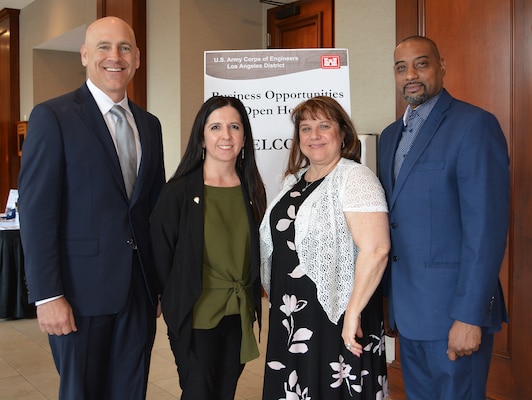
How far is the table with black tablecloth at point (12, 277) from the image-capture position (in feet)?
17.8

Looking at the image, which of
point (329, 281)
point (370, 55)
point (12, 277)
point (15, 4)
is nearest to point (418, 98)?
point (329, 281)

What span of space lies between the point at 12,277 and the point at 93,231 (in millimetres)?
3837

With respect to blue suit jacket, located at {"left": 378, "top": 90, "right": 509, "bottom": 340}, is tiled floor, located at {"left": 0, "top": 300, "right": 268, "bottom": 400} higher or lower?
lower

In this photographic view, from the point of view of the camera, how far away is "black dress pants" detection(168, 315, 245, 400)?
87.3 inches

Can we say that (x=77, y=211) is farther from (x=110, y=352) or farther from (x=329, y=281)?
(x=329, y=281)

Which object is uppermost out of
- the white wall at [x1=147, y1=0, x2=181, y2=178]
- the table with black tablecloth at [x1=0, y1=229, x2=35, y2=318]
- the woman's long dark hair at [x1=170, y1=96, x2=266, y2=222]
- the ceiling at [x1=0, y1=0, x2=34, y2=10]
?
the ceiling at [x1=0, y1=0, x2=34, y2=10]

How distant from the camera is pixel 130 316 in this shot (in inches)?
89.7

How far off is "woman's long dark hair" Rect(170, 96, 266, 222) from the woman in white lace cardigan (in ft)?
0.67

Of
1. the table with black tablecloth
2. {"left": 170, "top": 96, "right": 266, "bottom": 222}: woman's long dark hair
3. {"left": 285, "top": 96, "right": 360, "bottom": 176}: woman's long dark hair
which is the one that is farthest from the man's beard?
the table with black tablecloth

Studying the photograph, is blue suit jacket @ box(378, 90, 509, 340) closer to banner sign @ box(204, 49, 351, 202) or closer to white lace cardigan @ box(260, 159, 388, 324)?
white lace cardigan @ box(260, 159, 388, 324)

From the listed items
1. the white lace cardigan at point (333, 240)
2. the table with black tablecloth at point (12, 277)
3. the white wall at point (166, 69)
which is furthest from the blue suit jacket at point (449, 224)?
the table with black tablecloth at point (12, 277)

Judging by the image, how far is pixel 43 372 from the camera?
160 inches

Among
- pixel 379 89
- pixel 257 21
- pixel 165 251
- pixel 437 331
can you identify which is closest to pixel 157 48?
pixel 257 21

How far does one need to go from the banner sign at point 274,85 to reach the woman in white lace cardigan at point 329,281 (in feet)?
Result: 4.40
